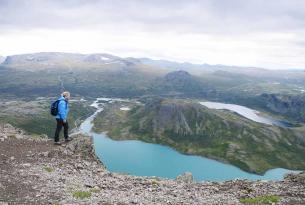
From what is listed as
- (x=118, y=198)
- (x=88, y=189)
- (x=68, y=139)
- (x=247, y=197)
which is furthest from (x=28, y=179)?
(x=247, y=197)

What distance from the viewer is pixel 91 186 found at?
29.6 m

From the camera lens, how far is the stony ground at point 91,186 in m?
26.5

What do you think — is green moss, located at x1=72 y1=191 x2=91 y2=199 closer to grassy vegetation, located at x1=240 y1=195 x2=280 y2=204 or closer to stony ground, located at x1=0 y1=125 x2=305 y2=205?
Answer: stony ground, located at x1=0 y1=125 x2=305 y2=205

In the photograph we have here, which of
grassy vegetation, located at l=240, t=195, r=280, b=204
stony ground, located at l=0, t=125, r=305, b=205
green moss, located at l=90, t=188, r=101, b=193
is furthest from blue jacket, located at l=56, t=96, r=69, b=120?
grassy vegetation, located at l=240, t=195, r=280, b=204

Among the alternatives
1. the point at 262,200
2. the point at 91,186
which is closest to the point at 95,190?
the point at 91,186

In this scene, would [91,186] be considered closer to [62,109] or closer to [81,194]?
[81,194]

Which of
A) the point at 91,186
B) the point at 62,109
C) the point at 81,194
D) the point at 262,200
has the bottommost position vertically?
the point at 91,186

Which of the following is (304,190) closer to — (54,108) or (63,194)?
(63,194)

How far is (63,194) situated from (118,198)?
3.85 m

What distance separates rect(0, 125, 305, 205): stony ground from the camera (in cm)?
2652

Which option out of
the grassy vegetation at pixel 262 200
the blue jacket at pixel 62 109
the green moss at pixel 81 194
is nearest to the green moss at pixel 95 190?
the green moss at pixel 81 194

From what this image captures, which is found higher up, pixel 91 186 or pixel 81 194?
pixel 81 194

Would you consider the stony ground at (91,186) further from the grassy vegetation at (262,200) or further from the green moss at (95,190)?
the grassy vegetation at (262,200)

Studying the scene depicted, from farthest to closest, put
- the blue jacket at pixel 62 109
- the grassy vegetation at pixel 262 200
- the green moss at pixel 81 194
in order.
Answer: the blue jacket at pixel 62 109, the green moss at pixel 81 194, the grassy vegetation at pixel 262 200
